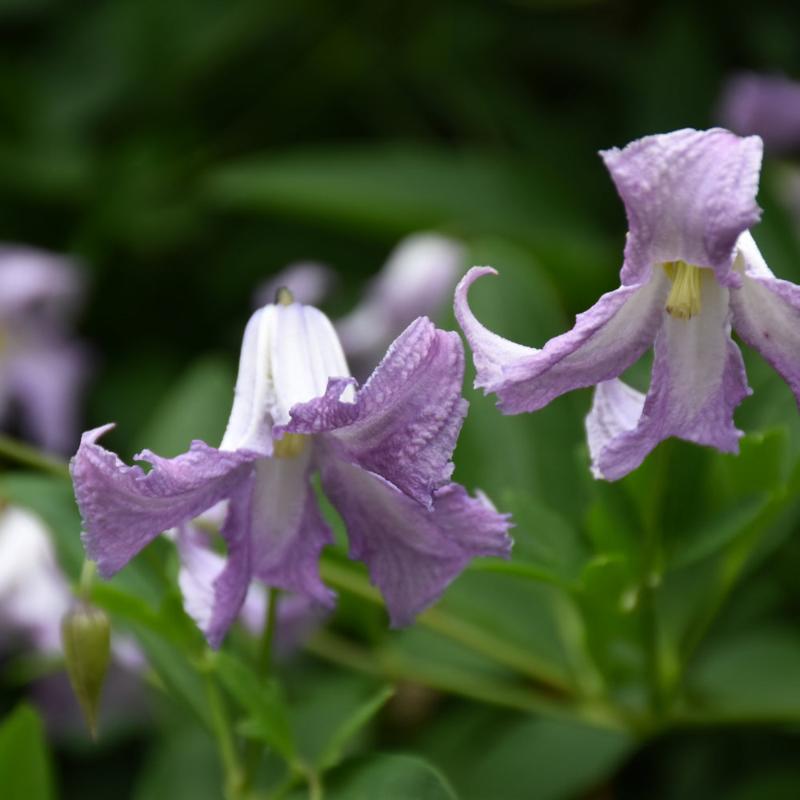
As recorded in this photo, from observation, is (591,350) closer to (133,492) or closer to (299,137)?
(133,492)

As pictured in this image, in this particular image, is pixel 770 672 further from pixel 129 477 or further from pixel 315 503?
pixel 129 477

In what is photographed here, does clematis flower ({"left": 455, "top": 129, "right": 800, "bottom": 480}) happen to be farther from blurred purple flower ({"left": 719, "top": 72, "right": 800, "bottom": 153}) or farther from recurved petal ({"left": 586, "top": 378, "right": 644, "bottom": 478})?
blurred purple flower ({"left": 719, "top": 72, "right": 800, "bottom": 153})

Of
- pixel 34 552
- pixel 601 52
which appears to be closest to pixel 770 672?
pixel 34 552

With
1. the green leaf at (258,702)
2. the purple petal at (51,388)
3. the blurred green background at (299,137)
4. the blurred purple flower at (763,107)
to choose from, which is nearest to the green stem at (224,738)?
the green leaf at (258,702)

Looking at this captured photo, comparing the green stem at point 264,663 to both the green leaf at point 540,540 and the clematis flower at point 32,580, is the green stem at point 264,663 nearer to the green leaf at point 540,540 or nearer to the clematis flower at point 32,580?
the green leaf at point 540,540

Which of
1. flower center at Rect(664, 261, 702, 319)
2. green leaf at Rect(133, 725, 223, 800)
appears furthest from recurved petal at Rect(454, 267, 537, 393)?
green leaf at Rect(133, 725, 223, 800)
